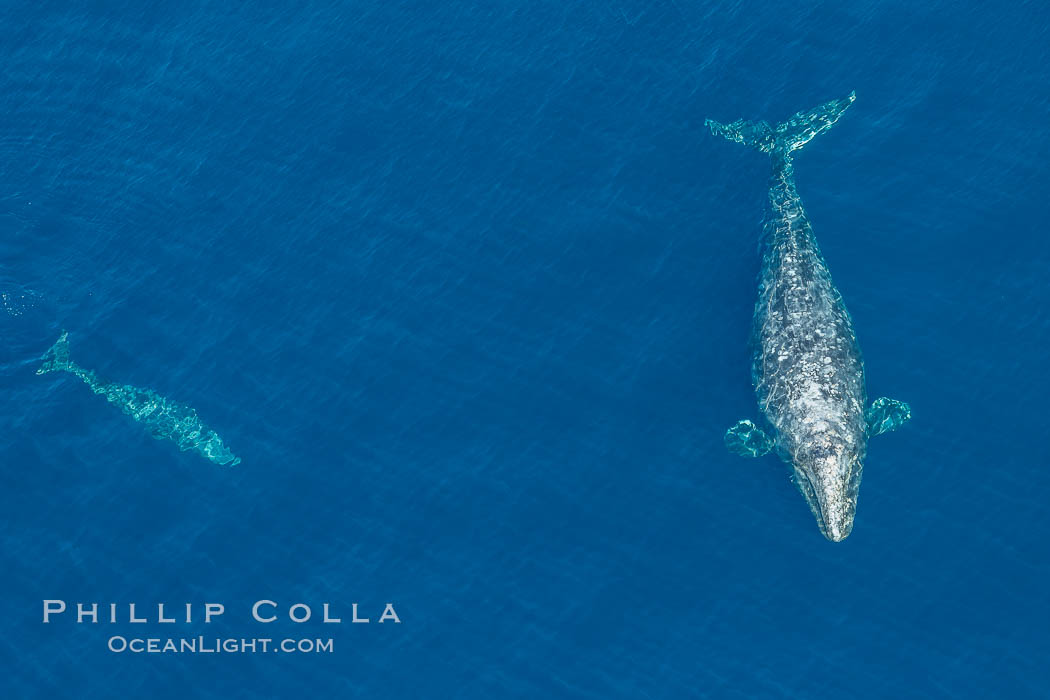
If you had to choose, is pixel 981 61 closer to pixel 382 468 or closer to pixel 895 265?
pixel 895 265

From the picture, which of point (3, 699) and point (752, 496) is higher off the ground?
point (752, 496)

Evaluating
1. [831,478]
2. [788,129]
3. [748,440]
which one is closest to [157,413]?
[748,440]

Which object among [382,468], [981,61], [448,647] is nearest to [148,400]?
[382,468]

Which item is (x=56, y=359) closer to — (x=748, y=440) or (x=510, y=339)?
(x=510, y=339)

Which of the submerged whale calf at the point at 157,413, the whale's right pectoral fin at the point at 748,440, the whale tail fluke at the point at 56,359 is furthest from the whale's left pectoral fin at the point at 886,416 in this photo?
the whale tail fluke at the point at 56,359

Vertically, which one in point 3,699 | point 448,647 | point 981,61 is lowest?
point 3,699

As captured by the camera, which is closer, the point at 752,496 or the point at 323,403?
the point at 752,496

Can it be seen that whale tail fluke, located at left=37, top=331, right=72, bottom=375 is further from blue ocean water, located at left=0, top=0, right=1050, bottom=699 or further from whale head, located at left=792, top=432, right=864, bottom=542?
whale head, located at left=792, top=432, right=864, bottom=542
